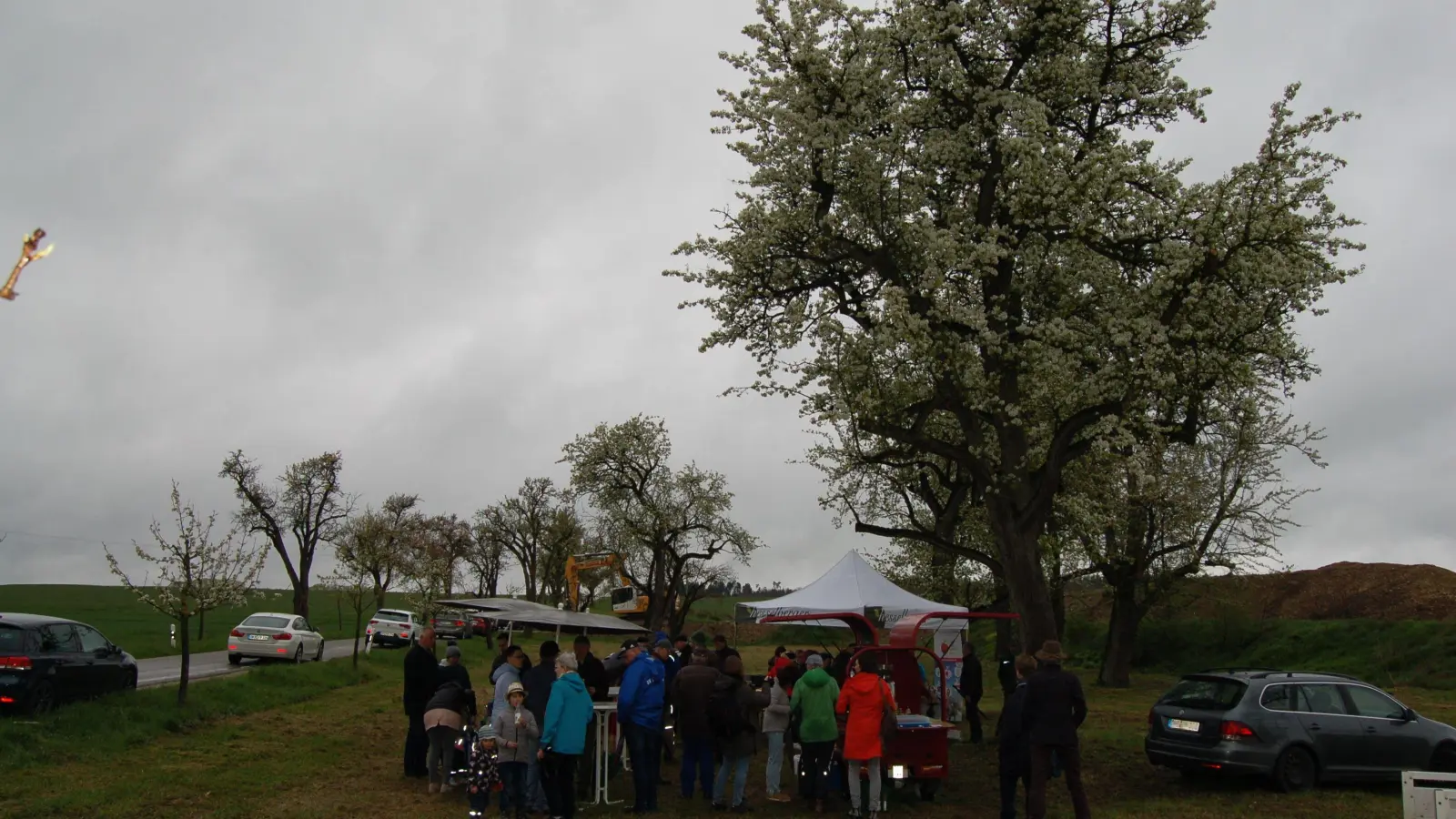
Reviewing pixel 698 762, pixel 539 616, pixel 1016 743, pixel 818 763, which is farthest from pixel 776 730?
pixel 539 616

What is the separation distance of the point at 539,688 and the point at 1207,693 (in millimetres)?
8625

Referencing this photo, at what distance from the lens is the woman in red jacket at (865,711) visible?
11250mm

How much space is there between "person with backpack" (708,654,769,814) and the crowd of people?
0.05 ft

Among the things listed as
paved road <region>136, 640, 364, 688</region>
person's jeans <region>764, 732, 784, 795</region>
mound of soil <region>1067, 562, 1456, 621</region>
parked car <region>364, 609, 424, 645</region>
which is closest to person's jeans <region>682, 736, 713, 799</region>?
person's jeans <region>764, 732, 784, 795</region>

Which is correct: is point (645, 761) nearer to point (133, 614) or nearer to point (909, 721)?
point (909, 721)

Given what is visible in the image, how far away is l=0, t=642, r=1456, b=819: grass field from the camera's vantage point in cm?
1142

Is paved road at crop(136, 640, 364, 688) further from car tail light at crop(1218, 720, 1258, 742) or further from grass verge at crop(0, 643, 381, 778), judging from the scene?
car tail light at crop(1218, 720, 1258, 742)

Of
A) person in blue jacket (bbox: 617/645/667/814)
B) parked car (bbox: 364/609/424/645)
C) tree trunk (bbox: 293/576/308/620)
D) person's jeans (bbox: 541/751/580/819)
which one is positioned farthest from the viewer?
tree trunk (bbox: 293/576/308/620)

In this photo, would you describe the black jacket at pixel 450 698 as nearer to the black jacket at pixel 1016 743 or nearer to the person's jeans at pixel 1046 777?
the black jacket at pixel 1016 743

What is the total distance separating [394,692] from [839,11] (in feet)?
59.4

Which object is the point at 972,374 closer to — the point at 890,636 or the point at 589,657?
the point at 890,636

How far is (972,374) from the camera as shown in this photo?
16.1 m

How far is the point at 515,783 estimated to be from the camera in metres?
10.9

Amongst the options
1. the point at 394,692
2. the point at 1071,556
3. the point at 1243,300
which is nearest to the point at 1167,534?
the point at 1071,556
